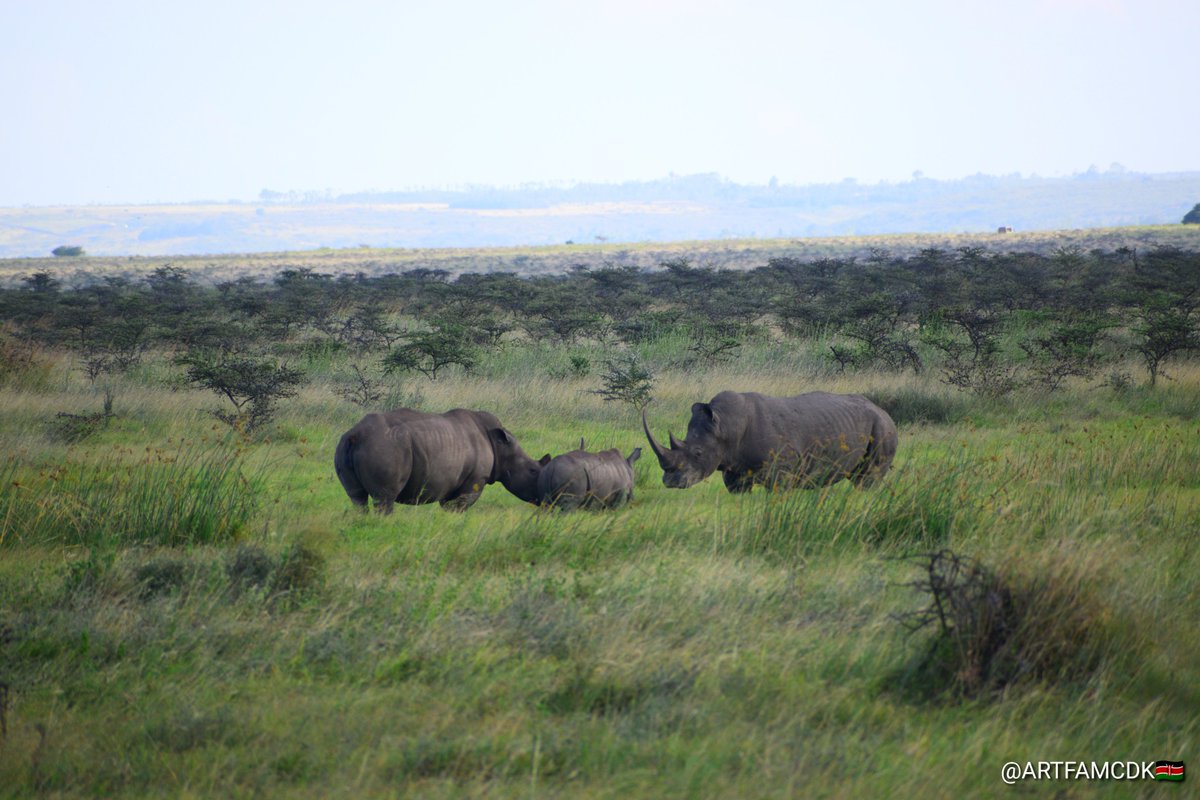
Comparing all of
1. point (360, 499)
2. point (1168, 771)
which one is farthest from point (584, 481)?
point (1168, 771)

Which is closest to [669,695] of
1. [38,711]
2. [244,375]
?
[38,711]

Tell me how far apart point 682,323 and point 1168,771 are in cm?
1985

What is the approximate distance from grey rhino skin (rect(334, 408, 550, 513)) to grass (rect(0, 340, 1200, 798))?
0.94ft

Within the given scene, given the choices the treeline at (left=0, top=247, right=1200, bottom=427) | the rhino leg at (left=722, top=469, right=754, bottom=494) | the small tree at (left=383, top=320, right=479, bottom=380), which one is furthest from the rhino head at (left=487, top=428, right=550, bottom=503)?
the small tree at (left=383, top=320, right=479, bottom=380)

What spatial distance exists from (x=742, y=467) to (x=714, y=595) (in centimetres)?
430

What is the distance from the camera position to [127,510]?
8234mm

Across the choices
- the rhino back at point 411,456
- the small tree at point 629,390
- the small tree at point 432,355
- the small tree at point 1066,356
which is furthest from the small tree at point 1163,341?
the rhino back at point 411,456

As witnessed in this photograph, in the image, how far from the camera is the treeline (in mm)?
17547

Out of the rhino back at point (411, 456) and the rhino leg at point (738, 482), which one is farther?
the rhino leg at point (738, 482)

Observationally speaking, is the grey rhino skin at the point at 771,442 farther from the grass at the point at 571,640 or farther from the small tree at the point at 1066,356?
the small tree at the point at 1066,356

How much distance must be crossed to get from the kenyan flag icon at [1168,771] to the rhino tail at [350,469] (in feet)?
21.8

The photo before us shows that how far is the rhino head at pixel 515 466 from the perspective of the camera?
1043 cm

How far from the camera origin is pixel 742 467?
10.5 meters

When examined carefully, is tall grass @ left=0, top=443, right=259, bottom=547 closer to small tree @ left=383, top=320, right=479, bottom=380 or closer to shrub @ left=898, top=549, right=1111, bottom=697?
shrub @ left=898, top=549, right=1111, bottom=697
